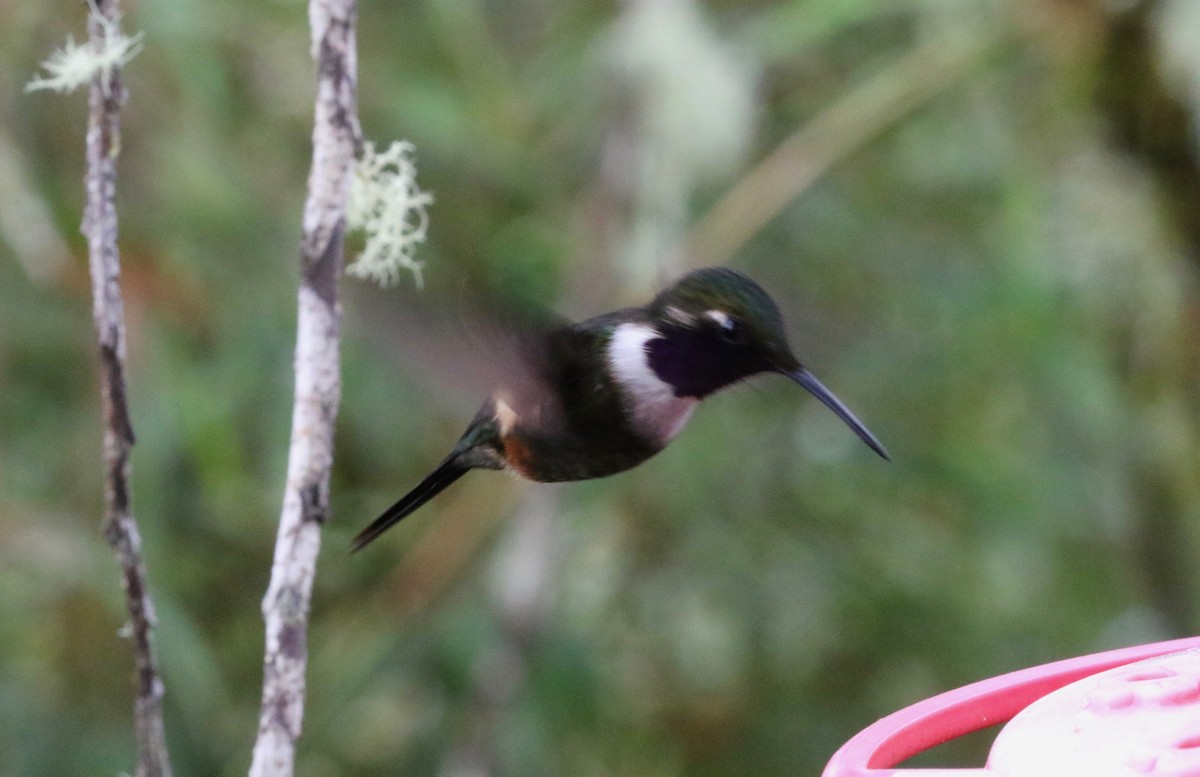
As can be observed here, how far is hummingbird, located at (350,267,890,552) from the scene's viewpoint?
106cm

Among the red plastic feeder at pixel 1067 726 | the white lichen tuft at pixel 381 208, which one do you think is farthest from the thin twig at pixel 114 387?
the red plastic feeder at pixel 1067 726

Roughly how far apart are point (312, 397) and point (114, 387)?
0.09 m

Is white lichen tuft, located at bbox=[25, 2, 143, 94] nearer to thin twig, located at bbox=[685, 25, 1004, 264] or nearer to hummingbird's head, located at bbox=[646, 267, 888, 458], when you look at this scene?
hummingbird's head, located at bbox=[646, 267, 888, 458]

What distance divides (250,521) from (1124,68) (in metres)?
1.60

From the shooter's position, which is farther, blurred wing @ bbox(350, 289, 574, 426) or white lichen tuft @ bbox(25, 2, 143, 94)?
blurred wing @ bbox(350, 289, 574, 426)

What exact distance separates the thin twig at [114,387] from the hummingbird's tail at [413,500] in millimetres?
239

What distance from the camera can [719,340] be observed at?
1.07m

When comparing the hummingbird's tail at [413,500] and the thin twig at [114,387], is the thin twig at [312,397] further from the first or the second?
the hummingbird's tail at [413,500]

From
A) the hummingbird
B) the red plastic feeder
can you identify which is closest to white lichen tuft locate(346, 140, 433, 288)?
the hummingbird

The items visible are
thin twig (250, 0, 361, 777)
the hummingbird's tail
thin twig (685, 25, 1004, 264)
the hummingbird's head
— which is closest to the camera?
thin twig (250, 0, 361, 777)

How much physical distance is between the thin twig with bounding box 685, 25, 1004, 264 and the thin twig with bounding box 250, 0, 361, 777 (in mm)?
→ 1538

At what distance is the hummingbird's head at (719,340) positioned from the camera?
1.05 meters

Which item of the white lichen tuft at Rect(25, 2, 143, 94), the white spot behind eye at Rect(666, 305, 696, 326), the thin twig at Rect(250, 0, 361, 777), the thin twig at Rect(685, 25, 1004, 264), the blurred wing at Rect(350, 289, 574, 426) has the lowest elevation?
the thin twig at Rect(250, 0, 361, 777)

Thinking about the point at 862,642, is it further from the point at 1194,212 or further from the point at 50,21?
the point at 50,21
